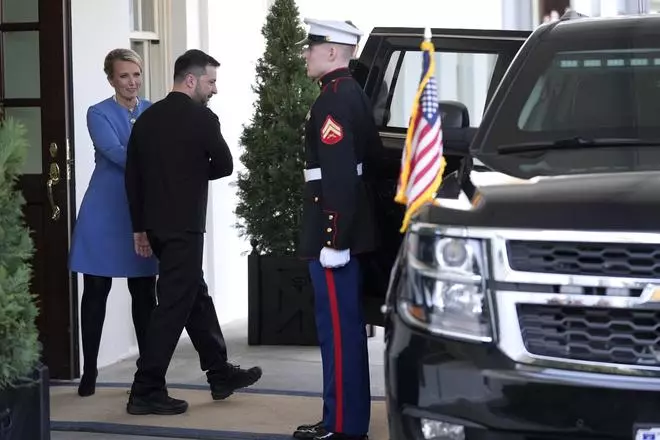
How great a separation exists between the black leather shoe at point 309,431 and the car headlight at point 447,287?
6.21 feet

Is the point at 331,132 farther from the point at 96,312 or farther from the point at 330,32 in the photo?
the point at 96,312

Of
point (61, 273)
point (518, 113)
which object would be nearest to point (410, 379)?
point (518, 113)

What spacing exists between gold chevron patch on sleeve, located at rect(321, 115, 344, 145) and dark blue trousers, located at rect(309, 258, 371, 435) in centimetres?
55

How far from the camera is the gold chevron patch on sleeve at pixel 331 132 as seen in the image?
5566 millimetres

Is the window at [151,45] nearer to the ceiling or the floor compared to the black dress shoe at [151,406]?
nearer to the ceiling

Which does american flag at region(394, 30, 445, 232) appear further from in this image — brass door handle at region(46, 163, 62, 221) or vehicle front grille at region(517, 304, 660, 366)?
brass door handle at region(46, 163, 62, 221)

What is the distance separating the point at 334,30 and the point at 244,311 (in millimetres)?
5252

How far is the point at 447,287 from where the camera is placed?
159 inches

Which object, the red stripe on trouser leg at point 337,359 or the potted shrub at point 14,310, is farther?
the red stripe on trouser leg at point 337,359

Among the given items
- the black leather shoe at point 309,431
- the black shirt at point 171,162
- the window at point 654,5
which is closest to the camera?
the black leather shoe at point 309,431

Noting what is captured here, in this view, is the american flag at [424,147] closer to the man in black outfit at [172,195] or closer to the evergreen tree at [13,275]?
the evergreen tree at [13,275]

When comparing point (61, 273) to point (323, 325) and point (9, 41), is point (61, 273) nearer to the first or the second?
point (9, 41)

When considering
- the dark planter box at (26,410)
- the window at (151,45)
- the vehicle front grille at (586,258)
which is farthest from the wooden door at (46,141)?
the vehicle front grille at (586,258)

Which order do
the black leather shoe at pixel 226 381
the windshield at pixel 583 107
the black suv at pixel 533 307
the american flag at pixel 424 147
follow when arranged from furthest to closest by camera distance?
the black leather shoe at pixel 226 381
the windshield at pixel 583 107
the american flag at pixel 424 147
the black suv at pixel 533 307
